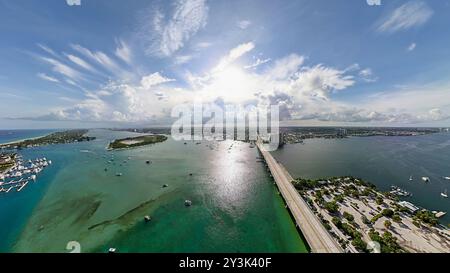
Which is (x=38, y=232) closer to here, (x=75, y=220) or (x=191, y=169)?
(x=75, y=220)

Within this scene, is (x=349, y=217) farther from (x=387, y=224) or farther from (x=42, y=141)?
(x=42, y=141)

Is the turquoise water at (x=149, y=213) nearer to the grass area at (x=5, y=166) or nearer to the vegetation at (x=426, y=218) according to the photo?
the grass area at (x=5, y=166)

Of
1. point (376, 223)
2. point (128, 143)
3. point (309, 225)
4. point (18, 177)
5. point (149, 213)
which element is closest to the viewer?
point (309, 225)

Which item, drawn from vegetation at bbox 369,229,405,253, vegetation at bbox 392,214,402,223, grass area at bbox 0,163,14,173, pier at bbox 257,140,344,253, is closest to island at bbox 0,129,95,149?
grass area at bbox 0,163,14,173

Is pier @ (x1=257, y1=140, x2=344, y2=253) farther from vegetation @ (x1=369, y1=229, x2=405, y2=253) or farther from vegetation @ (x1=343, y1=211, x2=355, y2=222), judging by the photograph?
vegetation @ (x1=369, y1=229, x2=405, y2=253)

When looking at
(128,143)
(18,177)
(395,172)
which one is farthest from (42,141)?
(395,172)

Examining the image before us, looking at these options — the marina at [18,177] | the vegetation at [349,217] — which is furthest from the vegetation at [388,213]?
the marina at [18,177]
